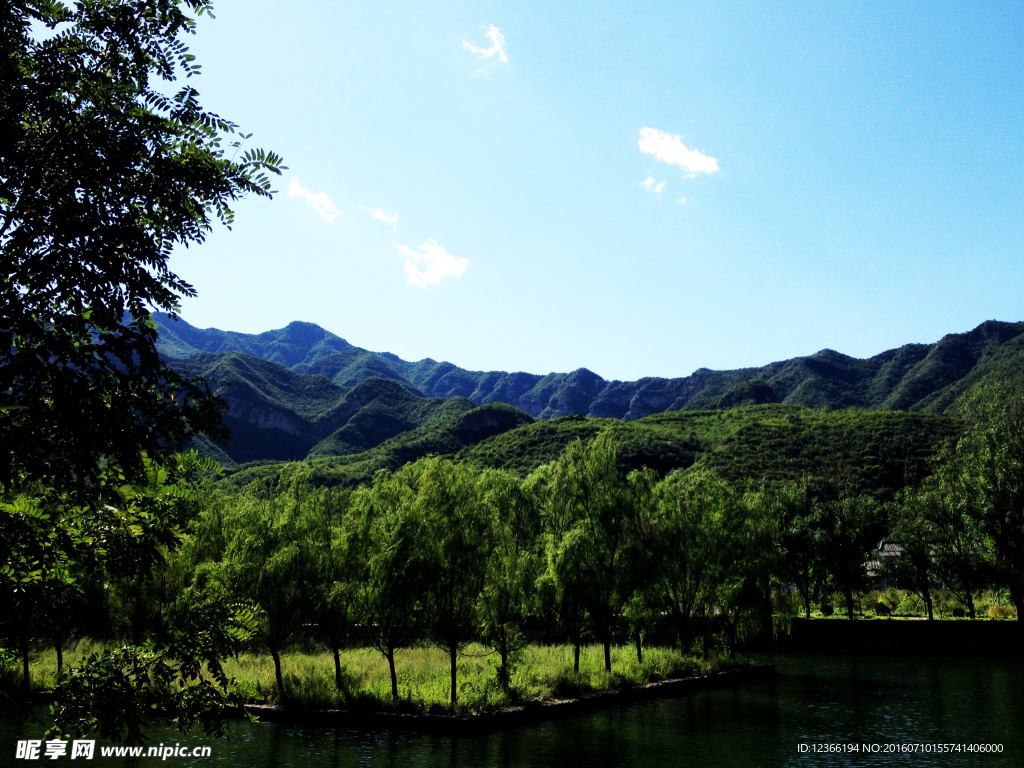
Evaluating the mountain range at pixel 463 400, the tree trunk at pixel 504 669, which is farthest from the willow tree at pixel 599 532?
the mountain range at pixel 463 400

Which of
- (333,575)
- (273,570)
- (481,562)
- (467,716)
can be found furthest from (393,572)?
(467,716)

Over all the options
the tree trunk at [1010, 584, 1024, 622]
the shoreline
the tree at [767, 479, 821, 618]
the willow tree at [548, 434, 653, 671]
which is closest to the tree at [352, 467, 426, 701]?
the shoreline

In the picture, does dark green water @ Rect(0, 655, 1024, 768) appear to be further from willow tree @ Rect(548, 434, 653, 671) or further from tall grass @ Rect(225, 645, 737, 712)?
willow tree @ Rect(548, 434, 653, 671)

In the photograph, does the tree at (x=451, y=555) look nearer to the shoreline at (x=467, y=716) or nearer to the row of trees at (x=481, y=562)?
the row of trees at (x=481, y=562)

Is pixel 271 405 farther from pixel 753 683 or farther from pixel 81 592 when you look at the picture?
pixel 81 592

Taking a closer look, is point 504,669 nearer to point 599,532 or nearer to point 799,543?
point 599,532

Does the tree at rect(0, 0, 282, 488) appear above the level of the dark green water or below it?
above

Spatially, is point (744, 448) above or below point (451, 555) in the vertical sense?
above

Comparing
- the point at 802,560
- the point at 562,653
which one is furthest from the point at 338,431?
the point at 562,653

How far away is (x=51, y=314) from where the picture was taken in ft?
18.5

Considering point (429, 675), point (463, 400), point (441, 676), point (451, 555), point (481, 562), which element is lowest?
point (429, 675)

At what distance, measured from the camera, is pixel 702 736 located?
23094mm

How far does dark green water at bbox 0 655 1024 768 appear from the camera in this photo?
20.2m

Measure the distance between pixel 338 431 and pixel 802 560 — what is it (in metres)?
130
